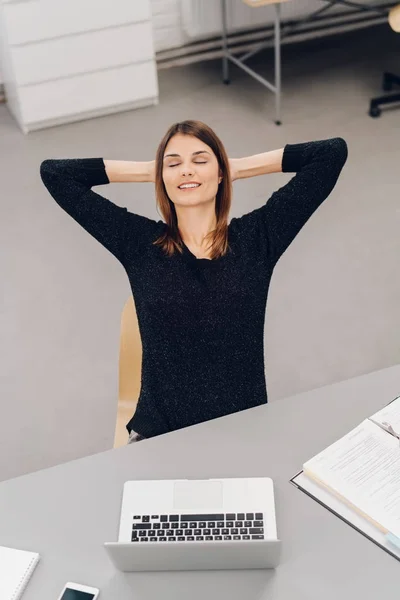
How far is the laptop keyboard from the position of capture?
48.3 inches

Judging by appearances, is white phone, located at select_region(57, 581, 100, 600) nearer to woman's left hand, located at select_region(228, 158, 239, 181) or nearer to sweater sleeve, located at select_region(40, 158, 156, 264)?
sweater sleeve, located at select_region(40, 158, 156, 264)

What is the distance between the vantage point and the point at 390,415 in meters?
1.43

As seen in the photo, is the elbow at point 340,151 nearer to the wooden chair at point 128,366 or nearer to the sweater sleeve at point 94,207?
the sweater sleeve at point 94,207

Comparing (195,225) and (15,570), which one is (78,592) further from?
(195,225)

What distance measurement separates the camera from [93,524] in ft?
4.18

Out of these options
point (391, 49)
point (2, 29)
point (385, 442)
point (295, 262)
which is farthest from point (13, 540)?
point (391, 49)

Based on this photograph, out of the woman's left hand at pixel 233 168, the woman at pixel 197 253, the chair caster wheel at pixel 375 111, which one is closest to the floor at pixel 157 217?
the chair caster wheel at pixel 375 111

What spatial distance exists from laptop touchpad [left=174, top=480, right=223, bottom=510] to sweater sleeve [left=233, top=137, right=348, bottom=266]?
0.48m

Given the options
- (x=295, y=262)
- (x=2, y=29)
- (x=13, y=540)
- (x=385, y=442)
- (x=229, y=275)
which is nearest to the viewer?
(x=13, y=540)

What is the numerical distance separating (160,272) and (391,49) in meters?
3.58

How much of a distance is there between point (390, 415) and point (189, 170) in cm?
59

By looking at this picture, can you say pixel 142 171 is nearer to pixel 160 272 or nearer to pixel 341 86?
pixel 160 272

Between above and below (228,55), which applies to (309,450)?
below

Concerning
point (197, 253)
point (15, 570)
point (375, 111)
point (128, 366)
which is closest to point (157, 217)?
point (375, 111)
